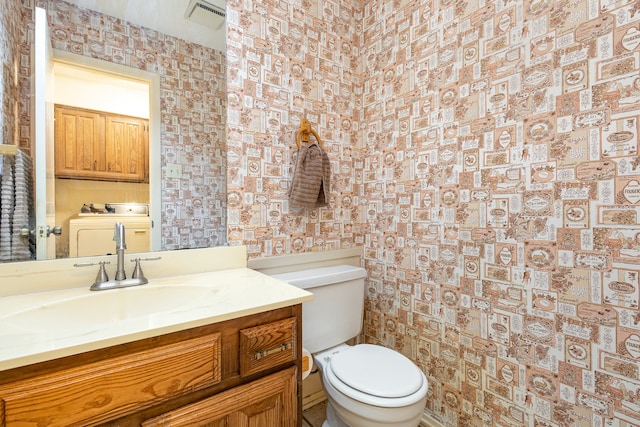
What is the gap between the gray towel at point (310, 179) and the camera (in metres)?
1.54

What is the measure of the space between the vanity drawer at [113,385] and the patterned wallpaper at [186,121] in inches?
24.0

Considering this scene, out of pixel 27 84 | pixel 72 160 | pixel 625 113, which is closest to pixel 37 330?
pixel 72 160

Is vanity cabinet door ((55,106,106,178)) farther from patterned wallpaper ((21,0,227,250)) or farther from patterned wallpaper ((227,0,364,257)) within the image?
patterned wallpaper ((227,0,364,257))

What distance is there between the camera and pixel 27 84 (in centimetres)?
102

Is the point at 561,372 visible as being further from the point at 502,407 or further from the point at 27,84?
the point at 27,84

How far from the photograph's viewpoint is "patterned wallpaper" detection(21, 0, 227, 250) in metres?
1.21

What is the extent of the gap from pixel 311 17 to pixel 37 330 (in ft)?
5.73

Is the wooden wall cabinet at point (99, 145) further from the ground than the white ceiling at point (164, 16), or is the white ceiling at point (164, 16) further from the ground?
the white ceiling at point (164, 16)

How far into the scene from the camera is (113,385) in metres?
0.70

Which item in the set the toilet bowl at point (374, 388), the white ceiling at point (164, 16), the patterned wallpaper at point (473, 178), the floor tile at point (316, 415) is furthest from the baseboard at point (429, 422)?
the white ceiling at point (164, 16)

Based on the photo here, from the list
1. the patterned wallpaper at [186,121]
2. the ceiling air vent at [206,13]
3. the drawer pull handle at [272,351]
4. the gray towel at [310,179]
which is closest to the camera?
the drawer pull handle at [272,351]

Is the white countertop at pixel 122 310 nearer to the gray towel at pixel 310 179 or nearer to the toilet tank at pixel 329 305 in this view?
the toilet tank at pixel 329 305

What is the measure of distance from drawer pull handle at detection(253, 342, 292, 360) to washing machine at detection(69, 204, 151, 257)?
25.9 inches

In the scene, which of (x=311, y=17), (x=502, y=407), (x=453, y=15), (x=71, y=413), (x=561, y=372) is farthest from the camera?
(x=311, y=17)
